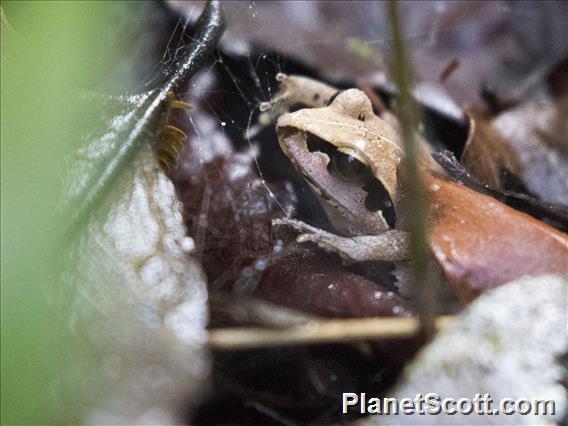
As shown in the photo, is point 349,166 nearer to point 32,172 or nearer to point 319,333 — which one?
point 319,333

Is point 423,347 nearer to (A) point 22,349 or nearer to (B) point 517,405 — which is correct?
(B) point 517,405

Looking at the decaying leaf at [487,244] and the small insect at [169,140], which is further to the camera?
the small insect at [169,140]

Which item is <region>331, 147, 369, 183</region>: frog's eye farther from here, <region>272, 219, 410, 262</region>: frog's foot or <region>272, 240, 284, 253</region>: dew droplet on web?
<region>272, 240, 284, 253</region>: dew droplet on web

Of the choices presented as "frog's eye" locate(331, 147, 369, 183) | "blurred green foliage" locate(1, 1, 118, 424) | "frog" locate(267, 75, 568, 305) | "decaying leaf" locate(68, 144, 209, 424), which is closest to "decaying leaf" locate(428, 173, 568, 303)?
"frog" locate(267, 75, 568, 305)

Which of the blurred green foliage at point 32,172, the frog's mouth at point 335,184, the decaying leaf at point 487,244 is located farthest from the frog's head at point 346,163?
the blurred green foliage at point 32,172

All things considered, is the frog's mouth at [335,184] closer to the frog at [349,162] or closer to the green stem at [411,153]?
the frog at [349,162]
